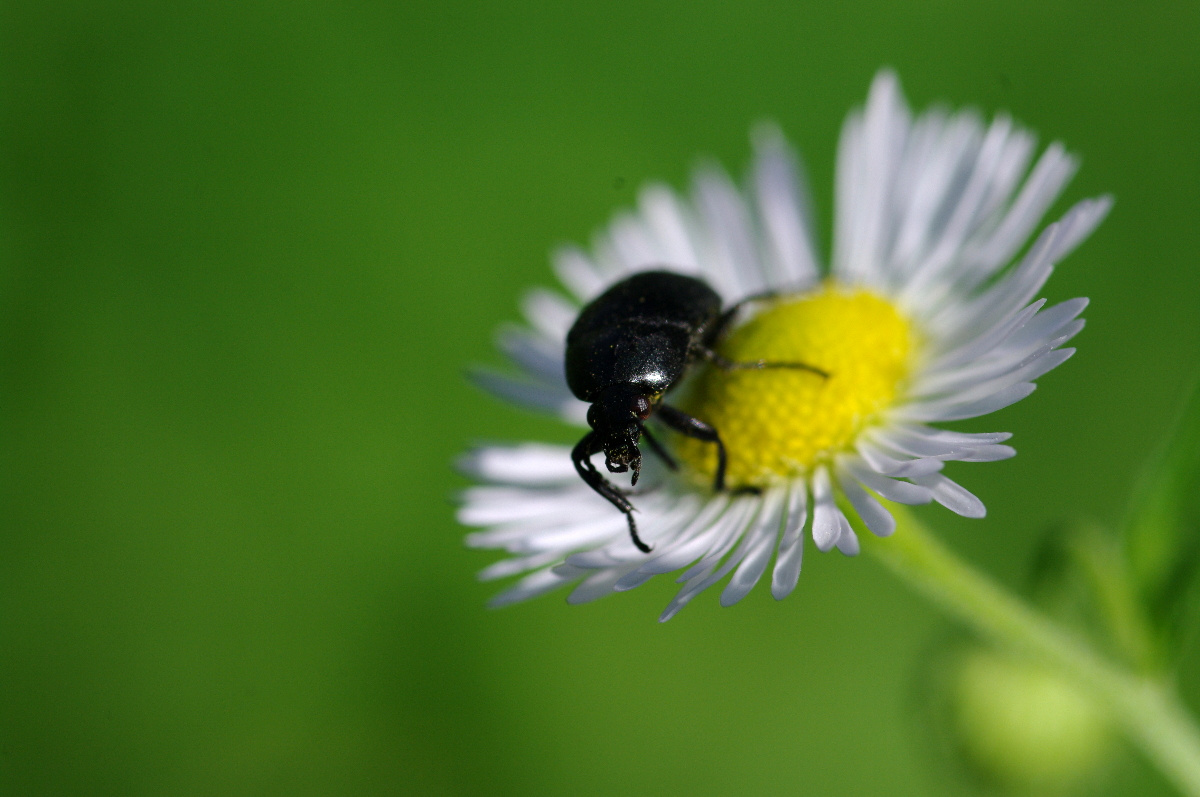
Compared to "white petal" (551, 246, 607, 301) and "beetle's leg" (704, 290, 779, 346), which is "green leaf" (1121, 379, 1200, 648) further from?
"white petal" (551, 246, 607, 301)

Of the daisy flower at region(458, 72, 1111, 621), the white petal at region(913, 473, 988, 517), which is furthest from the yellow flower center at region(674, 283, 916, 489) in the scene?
the white petal at region(913, 473, 988, 517)

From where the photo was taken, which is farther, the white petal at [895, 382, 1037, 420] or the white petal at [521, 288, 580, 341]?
the white petal at [521, 288, 580, 341]

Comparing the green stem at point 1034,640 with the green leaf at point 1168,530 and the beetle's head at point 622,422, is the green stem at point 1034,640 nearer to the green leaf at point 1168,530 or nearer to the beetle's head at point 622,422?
the green leaf at point 1168,530

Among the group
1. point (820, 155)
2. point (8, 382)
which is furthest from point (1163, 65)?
point (8, 382)

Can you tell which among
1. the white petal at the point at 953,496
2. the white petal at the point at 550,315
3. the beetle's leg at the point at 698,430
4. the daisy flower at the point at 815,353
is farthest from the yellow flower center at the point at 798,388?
the white petal at the point at 550,315

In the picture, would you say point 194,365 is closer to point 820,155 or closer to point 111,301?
point 111,301

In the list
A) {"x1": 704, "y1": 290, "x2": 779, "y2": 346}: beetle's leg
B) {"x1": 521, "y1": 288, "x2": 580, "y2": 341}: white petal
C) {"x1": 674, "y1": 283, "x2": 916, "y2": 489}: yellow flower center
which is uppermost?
{"x1": 521, "y1": 288, "x2": 580, "y2": 341}: white petal
